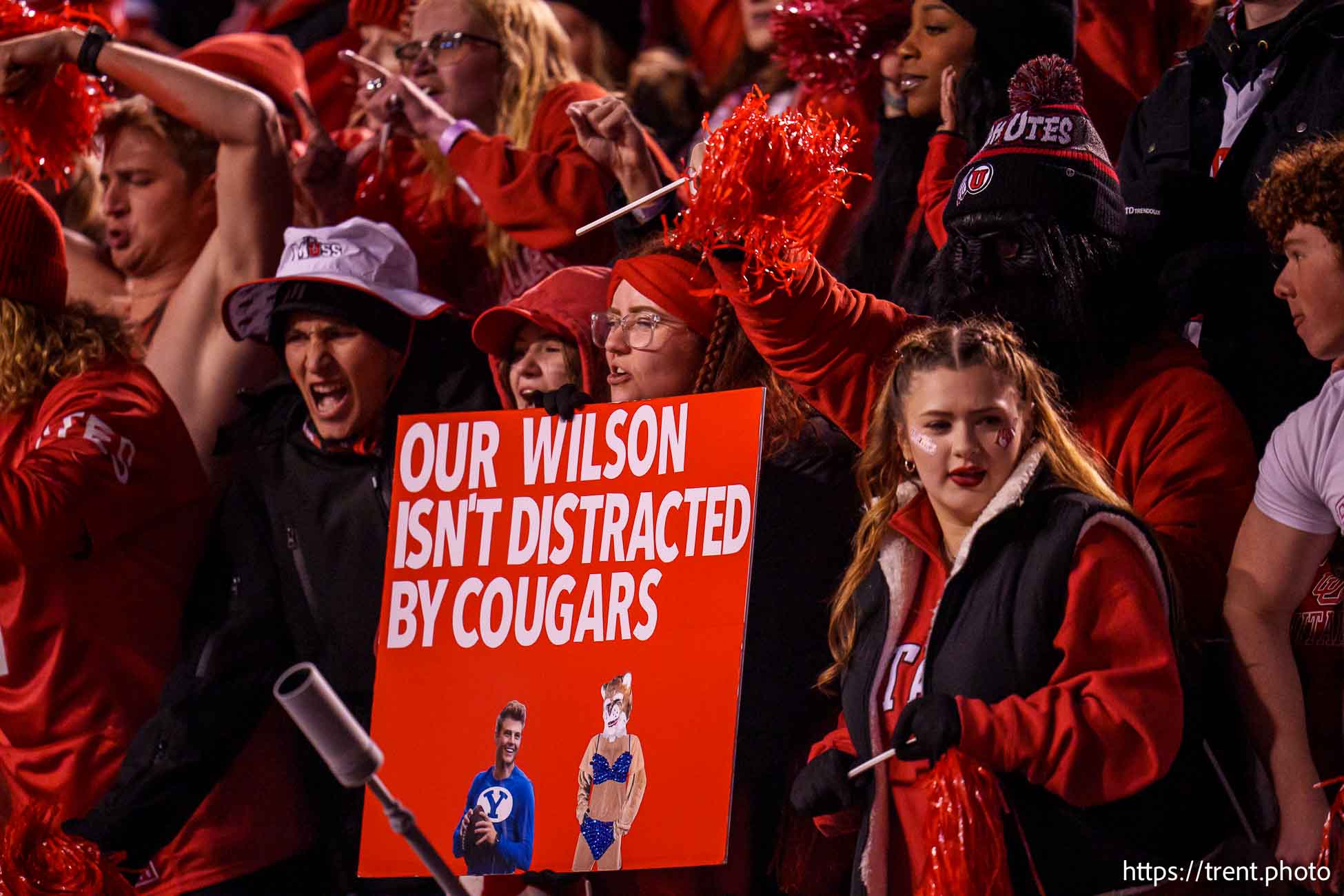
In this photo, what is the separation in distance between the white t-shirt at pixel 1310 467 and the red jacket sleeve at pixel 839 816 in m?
0.78

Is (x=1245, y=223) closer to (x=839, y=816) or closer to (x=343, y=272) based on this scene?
(x=839, y=816)

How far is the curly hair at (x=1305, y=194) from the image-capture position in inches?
124

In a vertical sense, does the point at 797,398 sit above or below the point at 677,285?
below

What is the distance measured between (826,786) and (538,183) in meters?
1.82

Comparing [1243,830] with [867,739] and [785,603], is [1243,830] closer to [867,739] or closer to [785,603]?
[867,739]

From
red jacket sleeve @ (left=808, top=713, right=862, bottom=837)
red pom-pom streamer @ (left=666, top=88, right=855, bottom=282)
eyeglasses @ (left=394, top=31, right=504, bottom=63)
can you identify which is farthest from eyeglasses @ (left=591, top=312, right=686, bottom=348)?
eyeglasses @ (left=394, top=31, right=504, bottom=63)

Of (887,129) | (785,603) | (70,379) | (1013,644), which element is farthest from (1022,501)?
(70,379)

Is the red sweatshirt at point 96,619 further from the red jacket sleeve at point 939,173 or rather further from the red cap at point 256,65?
the red jacket sleeve at point 939,173

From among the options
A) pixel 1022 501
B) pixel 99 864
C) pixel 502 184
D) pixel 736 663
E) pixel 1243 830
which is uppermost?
pixel 502 184

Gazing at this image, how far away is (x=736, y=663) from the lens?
11.1 feet

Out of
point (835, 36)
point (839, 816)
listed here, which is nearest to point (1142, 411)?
point (839, 816)

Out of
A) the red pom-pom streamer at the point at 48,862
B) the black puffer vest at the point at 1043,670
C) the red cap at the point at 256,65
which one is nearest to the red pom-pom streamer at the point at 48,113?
the red cap at the point at 256,65

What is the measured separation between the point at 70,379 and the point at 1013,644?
232cm

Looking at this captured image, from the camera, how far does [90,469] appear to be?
4.09 meters
